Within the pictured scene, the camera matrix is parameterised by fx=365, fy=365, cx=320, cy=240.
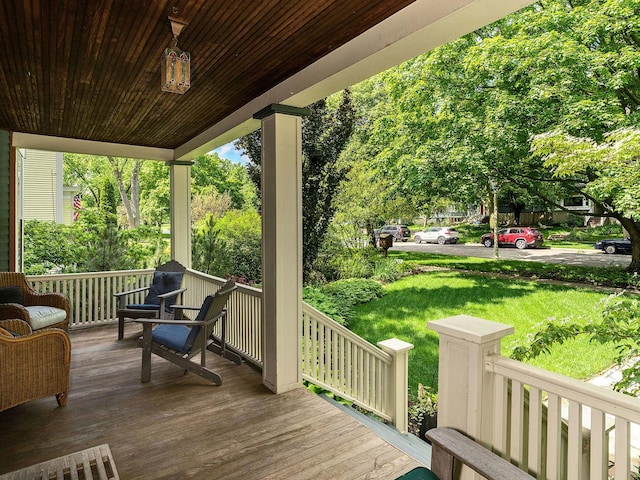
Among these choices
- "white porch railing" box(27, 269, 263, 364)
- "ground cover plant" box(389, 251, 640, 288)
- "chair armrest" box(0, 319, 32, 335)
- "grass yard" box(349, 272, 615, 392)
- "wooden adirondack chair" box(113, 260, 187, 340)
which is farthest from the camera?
"ground cover plant" box(389, 251, 640, 288)

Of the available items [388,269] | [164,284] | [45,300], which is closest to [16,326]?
[45,300]

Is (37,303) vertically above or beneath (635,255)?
beneath

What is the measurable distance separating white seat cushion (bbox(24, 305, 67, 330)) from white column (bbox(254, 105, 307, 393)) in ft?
8.32

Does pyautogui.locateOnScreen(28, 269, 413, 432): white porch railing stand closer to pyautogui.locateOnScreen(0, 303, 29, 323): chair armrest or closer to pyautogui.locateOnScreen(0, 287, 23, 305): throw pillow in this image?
pyautogui.locateOnScreen(0, 303, 29, 323): chair armrest

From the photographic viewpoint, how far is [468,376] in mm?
1463

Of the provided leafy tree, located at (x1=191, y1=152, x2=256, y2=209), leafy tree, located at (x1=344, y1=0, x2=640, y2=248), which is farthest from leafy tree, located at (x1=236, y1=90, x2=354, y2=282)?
leafy tree, located at (x1=191, y1=152, x2=256, y2=209)

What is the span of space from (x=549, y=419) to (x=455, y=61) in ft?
29.7

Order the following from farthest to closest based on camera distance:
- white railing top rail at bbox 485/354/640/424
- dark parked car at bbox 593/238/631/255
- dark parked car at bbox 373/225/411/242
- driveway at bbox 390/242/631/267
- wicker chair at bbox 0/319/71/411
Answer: dark parked car at bbox 373/225/411/242
driveway at bbox 390/242/631/267
dark parked car at bbox 593/238/631/255
wicker chair at bbox 0/319/71/411
white railing top rail at bbox 485/354/640/424

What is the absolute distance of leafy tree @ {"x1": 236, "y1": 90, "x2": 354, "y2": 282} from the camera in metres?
7.84

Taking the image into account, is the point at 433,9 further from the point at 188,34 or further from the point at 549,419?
the point at 549,419

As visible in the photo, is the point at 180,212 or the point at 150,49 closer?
the point at 150,49

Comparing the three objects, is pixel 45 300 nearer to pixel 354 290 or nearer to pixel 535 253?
pixel 354 290

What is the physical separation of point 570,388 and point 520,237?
7.89m

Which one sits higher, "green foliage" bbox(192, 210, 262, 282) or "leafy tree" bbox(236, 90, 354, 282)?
"leafy tree" bbox(236, 90, 354, 282)
